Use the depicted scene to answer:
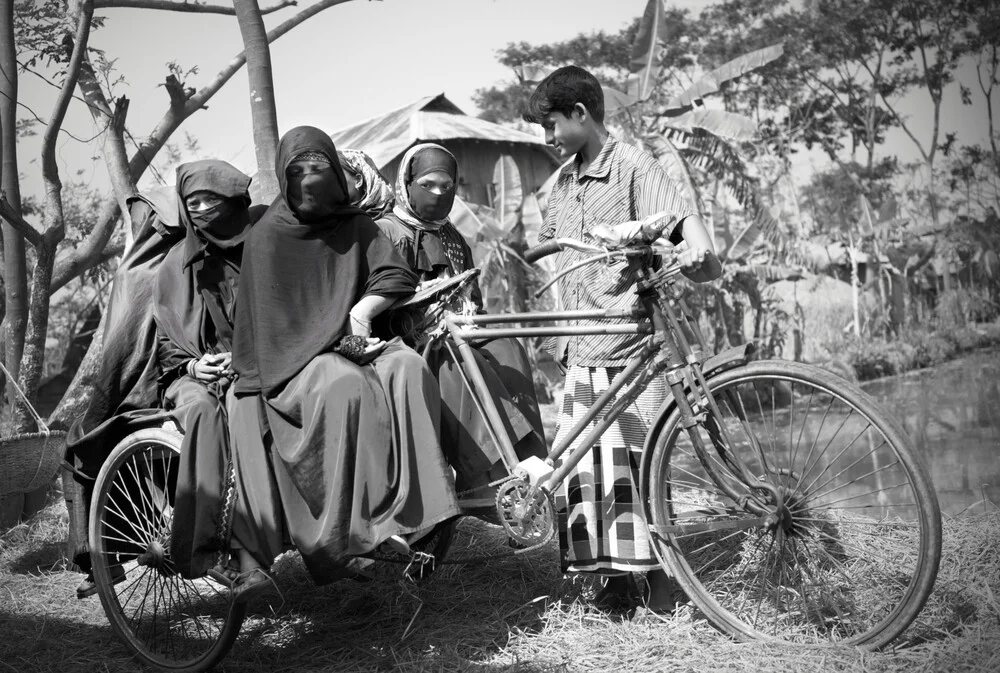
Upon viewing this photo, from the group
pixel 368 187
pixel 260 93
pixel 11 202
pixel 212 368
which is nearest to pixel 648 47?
pixel 260 93

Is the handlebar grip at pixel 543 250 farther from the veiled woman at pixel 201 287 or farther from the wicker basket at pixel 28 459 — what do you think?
the wicker basket at pixel 28 459

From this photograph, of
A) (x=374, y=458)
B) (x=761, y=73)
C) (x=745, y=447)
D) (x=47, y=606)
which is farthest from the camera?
(x=761, y=73)

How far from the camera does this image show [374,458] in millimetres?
2768

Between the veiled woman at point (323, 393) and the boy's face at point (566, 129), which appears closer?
the veiled woman at point (323, 393)

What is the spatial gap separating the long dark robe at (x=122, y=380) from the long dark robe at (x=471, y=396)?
97cm

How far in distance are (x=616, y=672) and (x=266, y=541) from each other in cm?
123

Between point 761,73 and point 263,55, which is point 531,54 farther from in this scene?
point 263,55

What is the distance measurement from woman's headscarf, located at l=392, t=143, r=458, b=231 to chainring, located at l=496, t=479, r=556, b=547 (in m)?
1.18

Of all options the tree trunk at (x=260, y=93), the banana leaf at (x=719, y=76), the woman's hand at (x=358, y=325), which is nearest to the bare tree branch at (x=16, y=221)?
the tree trunk at (x=260, y=93)

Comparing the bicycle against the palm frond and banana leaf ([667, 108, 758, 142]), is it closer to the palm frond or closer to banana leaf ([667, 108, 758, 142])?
banana leaf ([667, 108, 758, 142])

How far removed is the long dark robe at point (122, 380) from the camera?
328cm

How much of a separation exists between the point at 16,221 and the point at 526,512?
3.94 metres

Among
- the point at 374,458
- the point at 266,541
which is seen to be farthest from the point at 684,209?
the point at 266,541

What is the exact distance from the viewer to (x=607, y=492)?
324 centimetres
